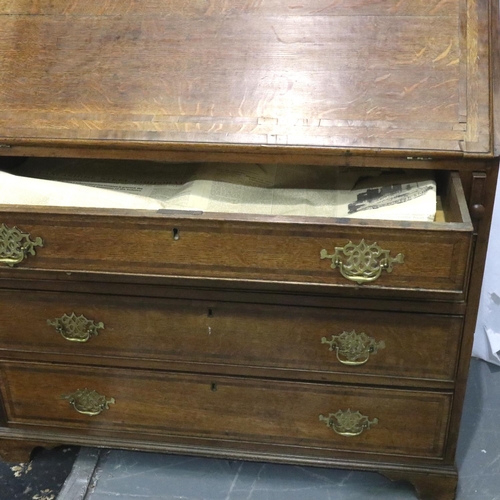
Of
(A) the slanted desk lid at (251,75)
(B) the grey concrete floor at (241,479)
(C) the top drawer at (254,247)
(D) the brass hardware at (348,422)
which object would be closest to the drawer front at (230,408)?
(D) the brass hardware at (348,422)

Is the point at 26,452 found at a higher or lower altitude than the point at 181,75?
lower

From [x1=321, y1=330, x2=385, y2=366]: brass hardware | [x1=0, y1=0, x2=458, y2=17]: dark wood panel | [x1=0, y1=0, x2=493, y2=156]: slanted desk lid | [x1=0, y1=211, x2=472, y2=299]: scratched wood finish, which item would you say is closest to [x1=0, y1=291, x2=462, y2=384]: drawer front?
[x1=321, y1=330, x2=385, y2=366]: brass hardware

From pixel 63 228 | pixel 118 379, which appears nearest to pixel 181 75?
pixel 63 228

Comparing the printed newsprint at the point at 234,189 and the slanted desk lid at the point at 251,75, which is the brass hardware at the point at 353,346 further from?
the slanted desk lid at the point at 251,75

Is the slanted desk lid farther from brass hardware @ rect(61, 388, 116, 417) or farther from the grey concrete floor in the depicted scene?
the grey concrete floor

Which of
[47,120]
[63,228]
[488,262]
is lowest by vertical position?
[488,262]

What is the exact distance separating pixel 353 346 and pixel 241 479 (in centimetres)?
51

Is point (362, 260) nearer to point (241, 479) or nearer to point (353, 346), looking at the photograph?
point (353, 346)

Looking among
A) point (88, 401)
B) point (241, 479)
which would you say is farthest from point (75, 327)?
point (241, 479)

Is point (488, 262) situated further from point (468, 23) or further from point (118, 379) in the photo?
point (118, 379)

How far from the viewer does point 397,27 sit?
1364 millimetres

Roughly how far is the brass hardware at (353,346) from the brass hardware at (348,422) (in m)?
0.15

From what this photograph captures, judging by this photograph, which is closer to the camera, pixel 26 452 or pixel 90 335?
pixel 90 335

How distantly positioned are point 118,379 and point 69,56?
2.33 feet
